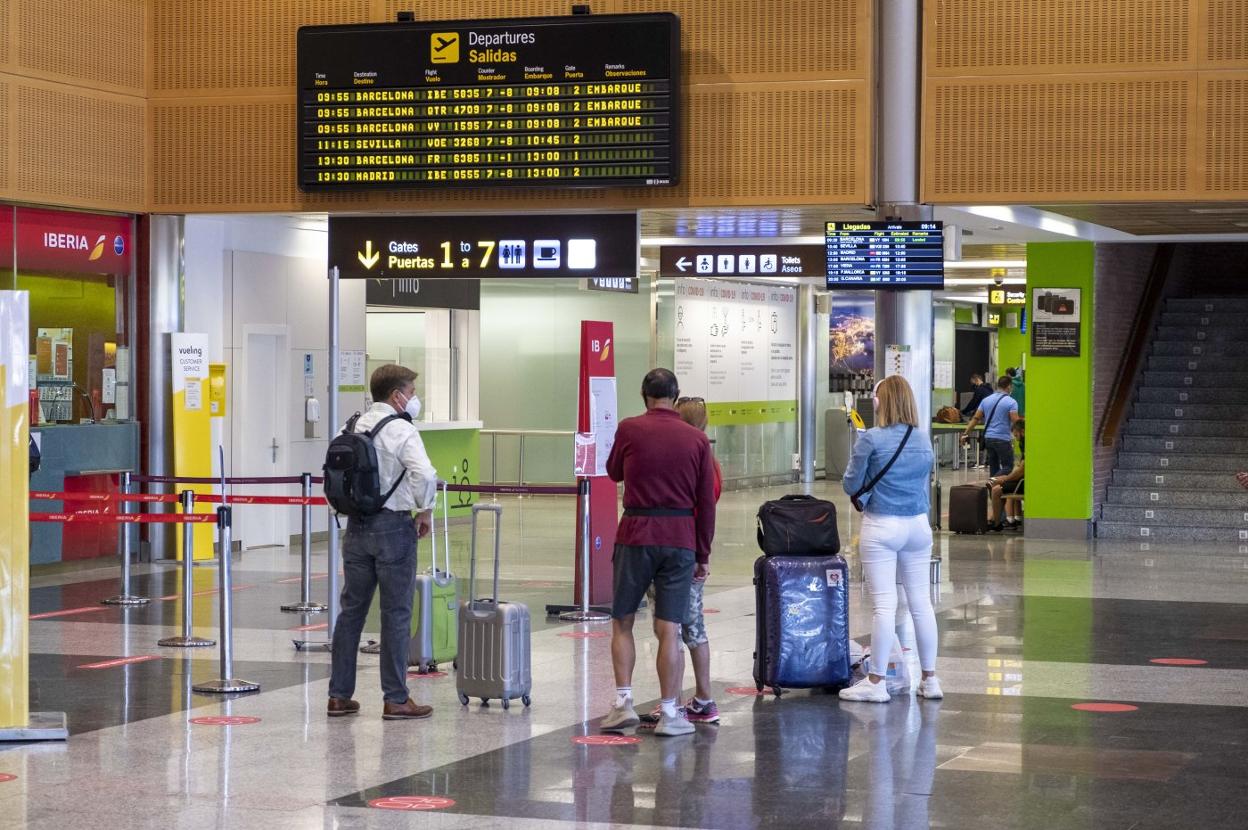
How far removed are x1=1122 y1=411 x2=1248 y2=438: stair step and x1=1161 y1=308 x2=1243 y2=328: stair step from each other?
76.9 inches

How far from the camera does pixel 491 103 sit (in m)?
14.1

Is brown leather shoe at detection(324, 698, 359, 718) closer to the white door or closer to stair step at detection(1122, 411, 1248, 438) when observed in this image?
the white door

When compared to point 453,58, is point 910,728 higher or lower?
lower

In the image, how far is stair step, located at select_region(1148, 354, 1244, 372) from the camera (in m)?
21.2

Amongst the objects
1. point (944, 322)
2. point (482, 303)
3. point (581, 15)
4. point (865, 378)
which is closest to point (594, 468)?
point (581, 15)

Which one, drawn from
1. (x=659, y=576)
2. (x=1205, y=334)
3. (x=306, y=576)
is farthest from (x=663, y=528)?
(x=1205, y=334)

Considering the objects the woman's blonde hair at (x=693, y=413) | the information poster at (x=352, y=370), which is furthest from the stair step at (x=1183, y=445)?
the woman's blonde hair at (x=693, y=413)

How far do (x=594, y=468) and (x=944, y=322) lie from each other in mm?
27859

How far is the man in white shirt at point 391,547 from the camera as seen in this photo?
823 cm

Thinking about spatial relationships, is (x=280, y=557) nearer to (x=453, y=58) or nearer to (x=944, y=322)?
(x=453, y=58)

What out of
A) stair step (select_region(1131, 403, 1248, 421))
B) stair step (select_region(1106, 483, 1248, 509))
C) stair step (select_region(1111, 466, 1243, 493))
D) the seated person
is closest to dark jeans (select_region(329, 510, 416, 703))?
the seated person

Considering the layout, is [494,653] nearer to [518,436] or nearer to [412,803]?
[412,803]

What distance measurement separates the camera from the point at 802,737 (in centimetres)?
791

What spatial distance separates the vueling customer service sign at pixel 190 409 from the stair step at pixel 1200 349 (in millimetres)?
11538
